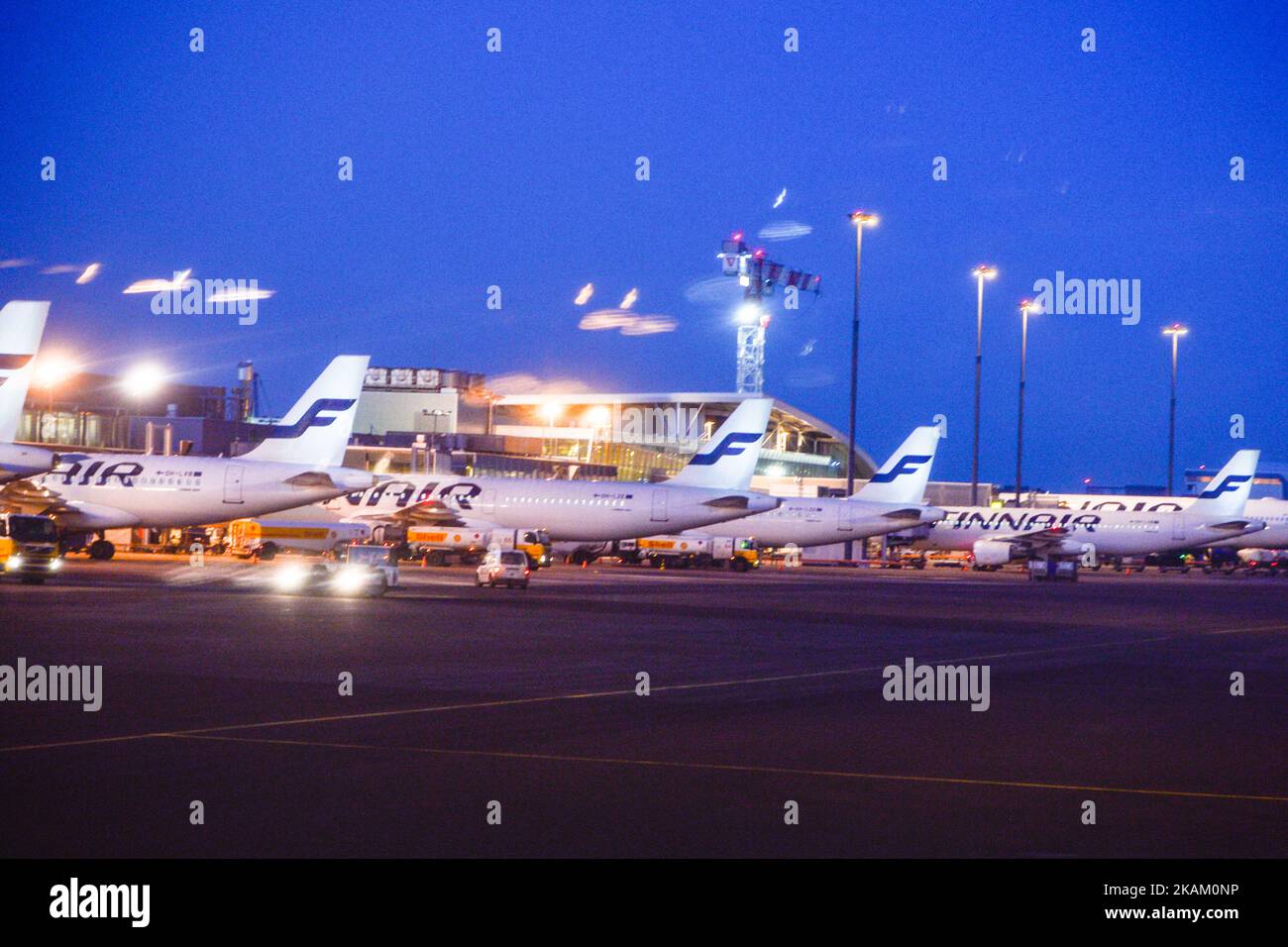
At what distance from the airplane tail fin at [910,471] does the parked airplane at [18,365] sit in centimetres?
5109

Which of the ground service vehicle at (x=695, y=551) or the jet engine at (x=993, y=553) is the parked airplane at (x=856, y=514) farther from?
the jet engine at (x=993, y=553)

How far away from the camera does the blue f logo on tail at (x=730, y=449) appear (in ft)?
230

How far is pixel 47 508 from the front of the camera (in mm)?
55812

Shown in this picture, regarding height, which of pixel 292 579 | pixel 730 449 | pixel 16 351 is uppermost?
pixel 16 351

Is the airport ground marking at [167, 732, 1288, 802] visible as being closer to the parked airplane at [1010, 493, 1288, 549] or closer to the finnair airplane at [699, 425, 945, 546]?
the finnair airplane at [699, 425, 945, 546]

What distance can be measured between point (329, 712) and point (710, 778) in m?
5.73

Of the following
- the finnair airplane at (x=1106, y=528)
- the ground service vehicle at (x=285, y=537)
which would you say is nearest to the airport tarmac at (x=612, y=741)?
the ground service vehicle at (x=285, y=537)

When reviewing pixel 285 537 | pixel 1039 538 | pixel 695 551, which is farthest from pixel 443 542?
pixel 1039 538

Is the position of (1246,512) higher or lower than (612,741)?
higher

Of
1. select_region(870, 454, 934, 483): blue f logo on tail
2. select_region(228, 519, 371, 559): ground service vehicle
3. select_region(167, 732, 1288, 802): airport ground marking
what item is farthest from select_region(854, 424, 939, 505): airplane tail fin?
select_region(167, 732, 1288, 802): airport ground marking

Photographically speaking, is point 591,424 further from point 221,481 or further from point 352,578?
point 352,578

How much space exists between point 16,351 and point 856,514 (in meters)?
47.3

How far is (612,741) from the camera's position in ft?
50.6

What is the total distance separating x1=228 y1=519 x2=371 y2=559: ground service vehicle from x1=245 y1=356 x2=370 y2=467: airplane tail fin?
33.5 feet
